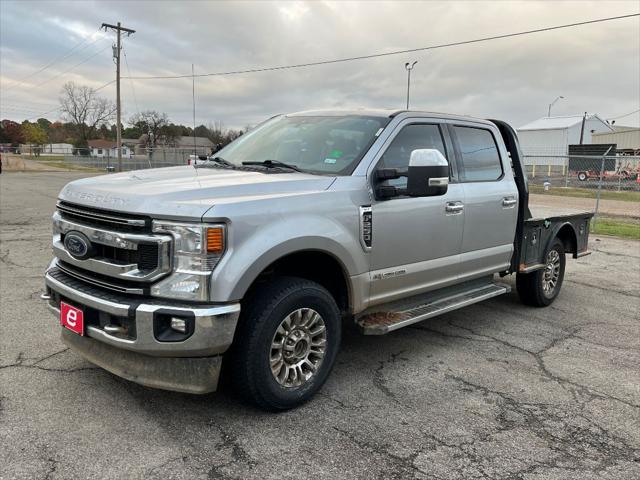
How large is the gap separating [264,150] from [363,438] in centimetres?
247

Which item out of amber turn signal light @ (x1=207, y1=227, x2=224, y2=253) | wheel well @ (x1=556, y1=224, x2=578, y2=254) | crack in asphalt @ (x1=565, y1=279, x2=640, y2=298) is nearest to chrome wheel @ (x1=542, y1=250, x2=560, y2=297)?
wheel well @ (x1=556, y1=224, x2=578, y2=254)

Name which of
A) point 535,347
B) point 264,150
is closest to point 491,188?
point 535,347

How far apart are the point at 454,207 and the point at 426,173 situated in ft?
3.28

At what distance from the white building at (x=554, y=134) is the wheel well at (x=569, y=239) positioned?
5019cm

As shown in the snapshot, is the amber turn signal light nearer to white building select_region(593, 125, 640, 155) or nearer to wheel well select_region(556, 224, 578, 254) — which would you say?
wheel well select_region(556, 224, 578, 254)

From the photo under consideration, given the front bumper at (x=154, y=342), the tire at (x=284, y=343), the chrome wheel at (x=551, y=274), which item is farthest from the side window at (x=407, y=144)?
the chrome wheel at (x=551, y=274)

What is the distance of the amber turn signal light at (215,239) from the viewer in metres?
2.85

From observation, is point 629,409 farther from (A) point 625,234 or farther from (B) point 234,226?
(A) point 625,234

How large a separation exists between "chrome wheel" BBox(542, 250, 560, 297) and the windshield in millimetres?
3122

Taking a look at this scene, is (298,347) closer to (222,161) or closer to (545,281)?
(222,161)

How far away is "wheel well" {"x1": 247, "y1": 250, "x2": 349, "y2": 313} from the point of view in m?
3.39

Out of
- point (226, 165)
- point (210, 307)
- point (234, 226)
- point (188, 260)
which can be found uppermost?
point (226, 165)

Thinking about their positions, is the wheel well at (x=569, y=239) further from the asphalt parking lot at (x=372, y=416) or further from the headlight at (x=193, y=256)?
the headlight at (x=193, y=256)

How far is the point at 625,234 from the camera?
12414 mm
